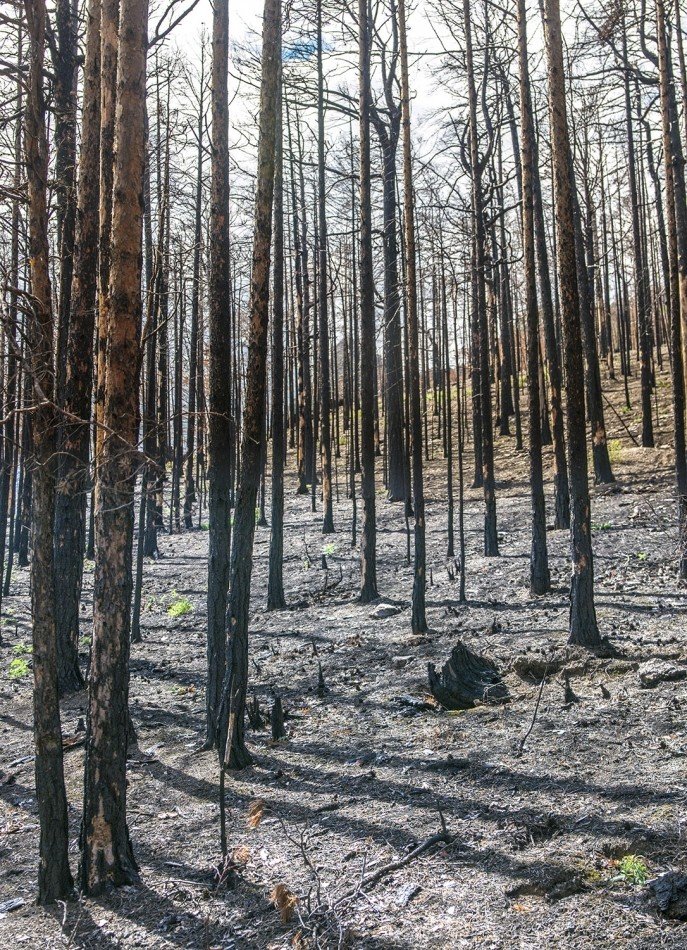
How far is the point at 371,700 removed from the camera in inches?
342

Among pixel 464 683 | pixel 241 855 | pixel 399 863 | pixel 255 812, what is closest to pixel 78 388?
pixel 255 812

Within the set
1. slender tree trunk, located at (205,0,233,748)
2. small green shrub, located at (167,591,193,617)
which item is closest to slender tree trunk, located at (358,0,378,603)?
small green shrub, located at (167,591,193,617)

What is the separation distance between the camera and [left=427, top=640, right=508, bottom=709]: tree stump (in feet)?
26.5

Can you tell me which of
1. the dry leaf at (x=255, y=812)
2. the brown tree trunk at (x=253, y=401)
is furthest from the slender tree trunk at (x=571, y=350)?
the dry leaf at (x=255, y=812)

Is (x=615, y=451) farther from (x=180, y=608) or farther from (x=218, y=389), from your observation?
(x=218, y=389)

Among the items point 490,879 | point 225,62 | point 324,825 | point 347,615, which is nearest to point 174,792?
point 324,825

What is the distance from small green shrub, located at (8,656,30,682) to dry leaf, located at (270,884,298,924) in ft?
28.0

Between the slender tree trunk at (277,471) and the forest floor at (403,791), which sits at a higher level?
the slender tree trunk at (277,471)

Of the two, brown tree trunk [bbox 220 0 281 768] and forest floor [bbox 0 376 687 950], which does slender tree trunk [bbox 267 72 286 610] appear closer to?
forest floor [bbox 0 376 687 950]

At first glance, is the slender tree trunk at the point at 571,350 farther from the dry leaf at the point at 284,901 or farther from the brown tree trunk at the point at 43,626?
the brown tree trunk at the point at 43,626

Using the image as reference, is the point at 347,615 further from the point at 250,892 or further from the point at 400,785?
the point at 250,892

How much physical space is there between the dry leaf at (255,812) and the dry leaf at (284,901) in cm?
109

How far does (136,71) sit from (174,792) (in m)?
6.20

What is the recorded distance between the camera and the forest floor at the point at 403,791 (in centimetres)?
456
